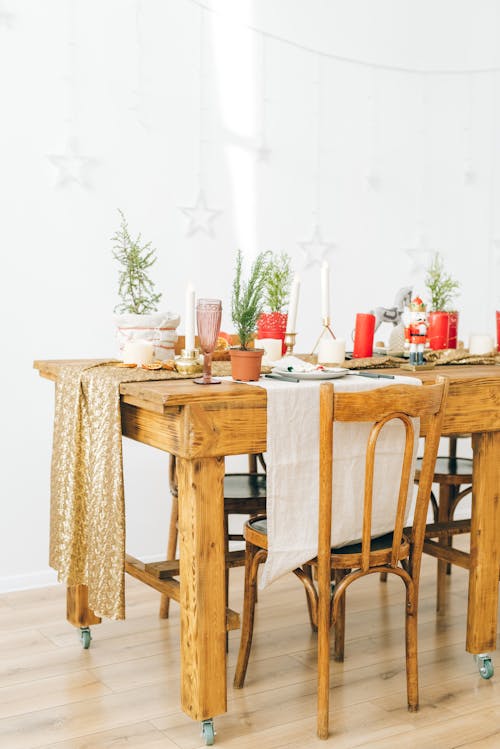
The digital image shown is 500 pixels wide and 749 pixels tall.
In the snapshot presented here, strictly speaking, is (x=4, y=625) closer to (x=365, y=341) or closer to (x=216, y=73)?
(x=365, y=341)

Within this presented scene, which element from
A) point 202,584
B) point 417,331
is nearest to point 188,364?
point 202,584

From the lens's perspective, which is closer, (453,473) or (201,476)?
(201,476)

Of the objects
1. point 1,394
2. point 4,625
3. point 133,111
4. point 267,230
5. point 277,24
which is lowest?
point 4,625

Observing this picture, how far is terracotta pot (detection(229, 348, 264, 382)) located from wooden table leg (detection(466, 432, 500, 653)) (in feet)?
2.20

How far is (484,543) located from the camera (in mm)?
2369

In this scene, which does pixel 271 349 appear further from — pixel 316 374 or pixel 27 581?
pixel 27 581

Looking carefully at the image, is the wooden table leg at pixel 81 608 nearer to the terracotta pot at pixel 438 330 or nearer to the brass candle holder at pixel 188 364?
the brass candle holder at pixel 188 364

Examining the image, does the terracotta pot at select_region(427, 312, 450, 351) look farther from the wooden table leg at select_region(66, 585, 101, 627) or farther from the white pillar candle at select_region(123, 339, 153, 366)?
the wooden table leg at select_region(66, 585, 101, 627)

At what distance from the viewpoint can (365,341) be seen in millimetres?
2572

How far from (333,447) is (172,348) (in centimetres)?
61

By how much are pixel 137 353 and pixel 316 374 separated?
0.46 m

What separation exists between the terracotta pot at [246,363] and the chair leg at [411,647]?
2.02ft

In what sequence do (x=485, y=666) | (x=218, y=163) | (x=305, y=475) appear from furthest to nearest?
(x=218, y=163), (x=485, y=666), (x=305, y=475)

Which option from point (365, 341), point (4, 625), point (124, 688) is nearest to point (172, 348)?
point (365, 341)
